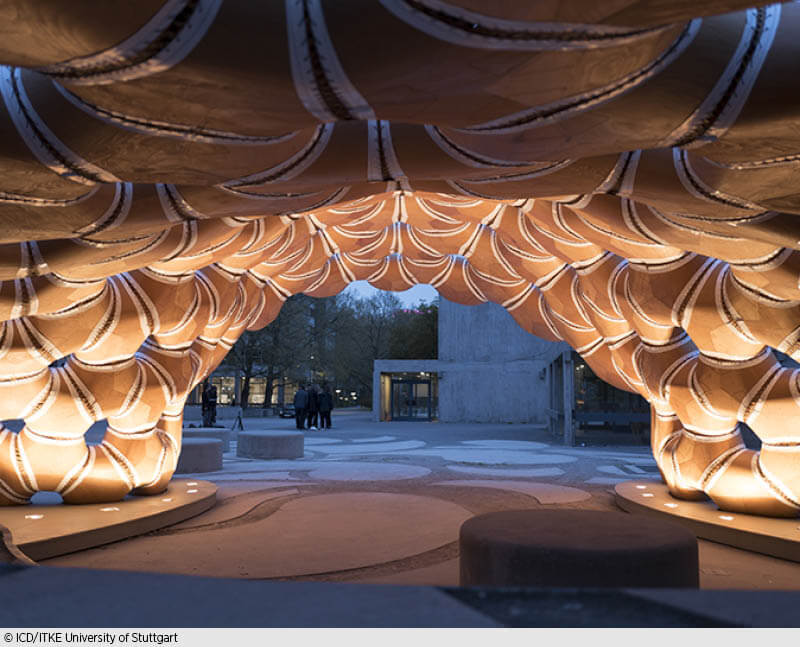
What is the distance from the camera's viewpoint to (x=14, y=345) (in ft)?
19.8

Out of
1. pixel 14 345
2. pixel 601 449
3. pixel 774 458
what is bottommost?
pixel 601 449

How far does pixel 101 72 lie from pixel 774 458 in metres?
6.23

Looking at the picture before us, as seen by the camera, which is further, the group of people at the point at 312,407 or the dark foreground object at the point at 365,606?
the group of people at the point at 312,407

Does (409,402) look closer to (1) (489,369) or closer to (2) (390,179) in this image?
(1) (489,369)

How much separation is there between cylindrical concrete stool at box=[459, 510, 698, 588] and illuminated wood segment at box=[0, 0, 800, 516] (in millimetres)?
1902

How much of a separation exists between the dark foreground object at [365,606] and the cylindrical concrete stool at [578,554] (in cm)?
170

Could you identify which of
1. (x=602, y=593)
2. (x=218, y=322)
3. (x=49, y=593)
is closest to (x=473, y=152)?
(x=602, y=593)

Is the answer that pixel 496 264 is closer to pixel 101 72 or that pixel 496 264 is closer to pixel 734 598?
pixel 101 72

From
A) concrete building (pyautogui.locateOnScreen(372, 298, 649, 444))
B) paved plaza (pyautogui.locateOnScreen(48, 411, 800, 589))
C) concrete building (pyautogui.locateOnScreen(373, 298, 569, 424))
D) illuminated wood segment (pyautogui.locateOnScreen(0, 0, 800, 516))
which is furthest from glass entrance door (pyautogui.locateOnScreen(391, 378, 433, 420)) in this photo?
illuminated wood segment (pyautogui.locateOnScreen(0, 0, 800, 516))

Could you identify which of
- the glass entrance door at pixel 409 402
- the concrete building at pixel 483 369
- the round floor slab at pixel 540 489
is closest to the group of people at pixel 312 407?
the concrete building at pixel 483 369

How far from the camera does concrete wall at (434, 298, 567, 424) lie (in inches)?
982

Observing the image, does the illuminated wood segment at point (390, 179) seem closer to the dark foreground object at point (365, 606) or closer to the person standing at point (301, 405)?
the dark foreground object at point (365, 606)

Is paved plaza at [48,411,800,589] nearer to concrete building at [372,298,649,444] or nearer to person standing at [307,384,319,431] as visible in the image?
person standing at [307,384,319,431]

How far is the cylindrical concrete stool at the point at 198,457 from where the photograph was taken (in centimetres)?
1020
